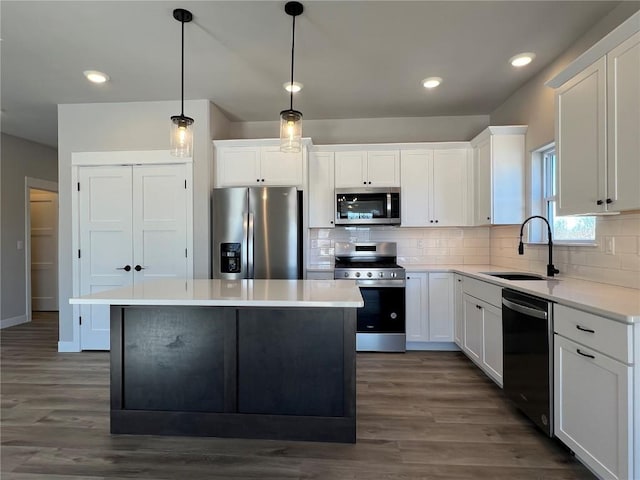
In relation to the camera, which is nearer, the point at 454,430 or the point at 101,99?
the point at 454,430

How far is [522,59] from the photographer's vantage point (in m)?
2.85

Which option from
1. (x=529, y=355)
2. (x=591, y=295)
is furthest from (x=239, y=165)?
(x=591, y=295)

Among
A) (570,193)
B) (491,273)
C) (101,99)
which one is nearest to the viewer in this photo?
(570,193)

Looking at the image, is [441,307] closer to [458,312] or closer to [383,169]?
[458,312]

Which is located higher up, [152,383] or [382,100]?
[382,100]

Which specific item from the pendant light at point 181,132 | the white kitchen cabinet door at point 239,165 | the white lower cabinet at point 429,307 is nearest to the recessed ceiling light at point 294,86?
the white kitchen cabinet door at point 239,165

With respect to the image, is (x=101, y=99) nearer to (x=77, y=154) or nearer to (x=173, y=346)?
(x=77, y=154)

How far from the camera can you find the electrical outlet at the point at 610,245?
2262 millimetres

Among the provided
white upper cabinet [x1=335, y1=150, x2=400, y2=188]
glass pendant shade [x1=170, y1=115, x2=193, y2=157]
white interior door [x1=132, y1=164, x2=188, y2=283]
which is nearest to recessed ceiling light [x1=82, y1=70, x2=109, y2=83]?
white interior door [x1=132, y1=164, x2=188, y2=283]

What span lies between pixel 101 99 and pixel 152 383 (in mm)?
3157

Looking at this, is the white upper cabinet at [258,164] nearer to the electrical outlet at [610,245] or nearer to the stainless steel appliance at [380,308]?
the stainless steel appliance at [380,308]

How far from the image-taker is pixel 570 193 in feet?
7.33

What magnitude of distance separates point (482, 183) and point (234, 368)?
3073mm

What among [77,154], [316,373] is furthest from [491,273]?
[77,154]
